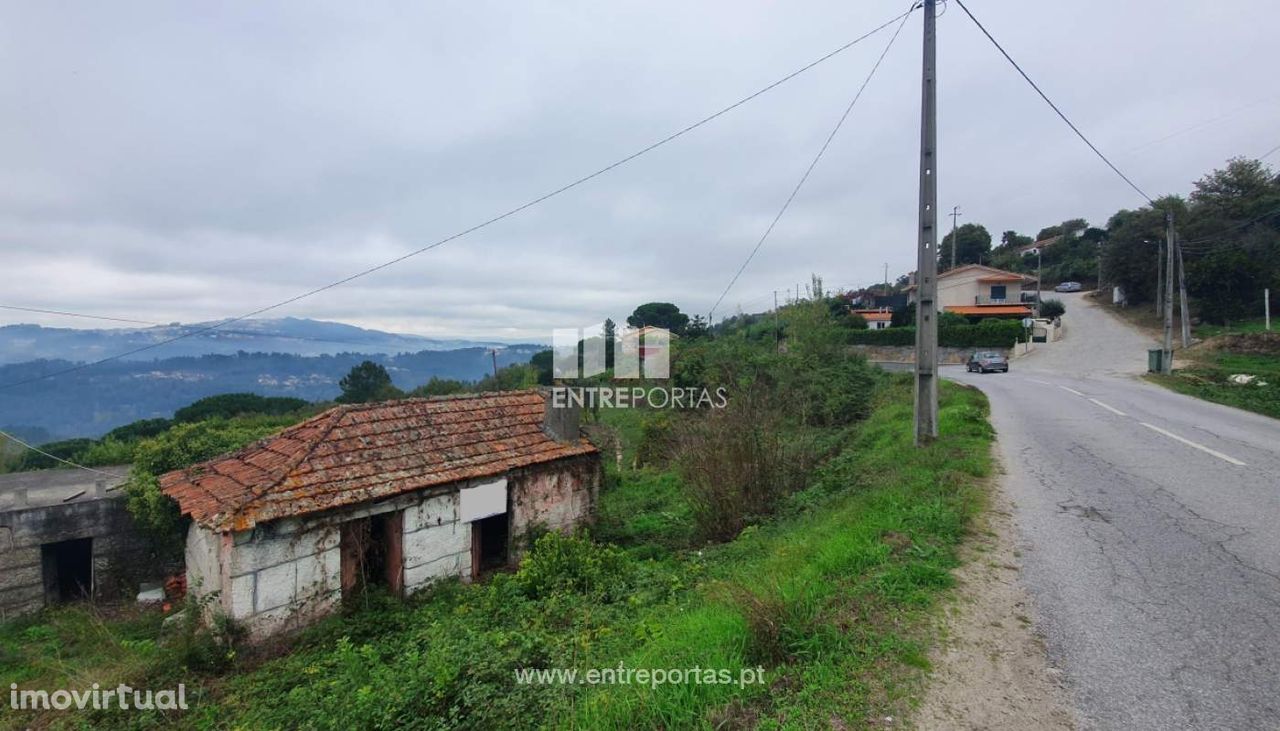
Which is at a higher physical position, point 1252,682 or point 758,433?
point 758,433

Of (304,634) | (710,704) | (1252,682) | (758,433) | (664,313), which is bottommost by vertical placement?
(304,634)

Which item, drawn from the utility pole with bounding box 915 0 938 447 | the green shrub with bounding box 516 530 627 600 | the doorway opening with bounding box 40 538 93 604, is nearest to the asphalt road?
the utility pole with bounding box 915 0 938 447

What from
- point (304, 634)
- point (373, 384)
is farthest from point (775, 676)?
point (373, 384)

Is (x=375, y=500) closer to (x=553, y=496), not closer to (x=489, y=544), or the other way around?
(x=489, y=544)

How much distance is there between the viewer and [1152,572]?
4.21 m

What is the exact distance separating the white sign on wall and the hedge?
2755 centimetres

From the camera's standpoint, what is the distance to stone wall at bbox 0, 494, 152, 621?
9633 mm

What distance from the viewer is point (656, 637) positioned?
14.7 ft

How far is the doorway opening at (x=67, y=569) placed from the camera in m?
10.1

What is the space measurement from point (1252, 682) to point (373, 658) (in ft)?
23.8

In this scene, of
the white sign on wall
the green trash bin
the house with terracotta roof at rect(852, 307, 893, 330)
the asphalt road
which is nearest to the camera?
the asphalt road

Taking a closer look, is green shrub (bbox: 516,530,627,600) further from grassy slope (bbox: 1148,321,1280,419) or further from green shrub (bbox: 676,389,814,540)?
grassy slope (bbox: 1148,321,1280,419)

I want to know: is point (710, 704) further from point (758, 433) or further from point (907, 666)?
point (758, 433)

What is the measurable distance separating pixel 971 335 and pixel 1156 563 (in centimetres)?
3495
